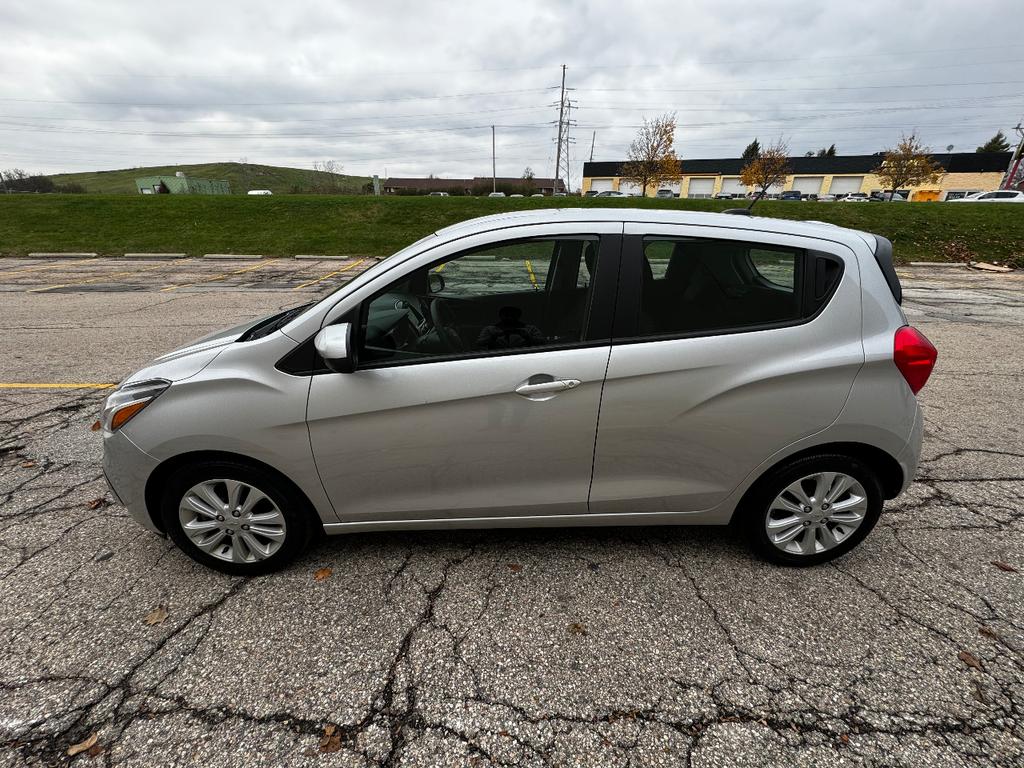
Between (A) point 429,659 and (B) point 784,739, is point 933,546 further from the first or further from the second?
(A) point 429,659

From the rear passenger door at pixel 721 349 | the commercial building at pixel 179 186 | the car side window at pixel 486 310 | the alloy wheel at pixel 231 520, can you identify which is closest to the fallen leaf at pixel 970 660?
the rear passenger door at pixel 721 349

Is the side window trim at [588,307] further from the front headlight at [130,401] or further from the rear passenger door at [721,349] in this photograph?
the front headlight at [130,401]

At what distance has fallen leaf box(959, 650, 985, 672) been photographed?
2.02 metres

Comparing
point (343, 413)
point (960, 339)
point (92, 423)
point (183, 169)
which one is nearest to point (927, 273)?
point (960, 339)

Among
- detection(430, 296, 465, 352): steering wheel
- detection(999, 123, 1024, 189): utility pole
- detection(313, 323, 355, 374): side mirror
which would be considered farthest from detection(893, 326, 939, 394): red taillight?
detection(999, 123, 1024, 189): utility pole

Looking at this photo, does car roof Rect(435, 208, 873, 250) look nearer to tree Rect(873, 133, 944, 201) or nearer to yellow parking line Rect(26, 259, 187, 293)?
yellow parking line Rect(26, 259, 187, 293)

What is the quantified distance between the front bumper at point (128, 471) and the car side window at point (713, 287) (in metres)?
2.34

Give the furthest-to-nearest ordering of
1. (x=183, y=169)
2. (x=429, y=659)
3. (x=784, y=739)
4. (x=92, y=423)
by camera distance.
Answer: (x=183, y=169)
(x=92, y=423)
(x=429, y=659)
(x=784, y=739)

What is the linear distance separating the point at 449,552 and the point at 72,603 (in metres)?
1.75

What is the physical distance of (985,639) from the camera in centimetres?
215

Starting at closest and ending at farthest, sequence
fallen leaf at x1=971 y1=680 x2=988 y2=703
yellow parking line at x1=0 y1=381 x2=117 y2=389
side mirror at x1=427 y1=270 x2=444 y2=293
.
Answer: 1. fallen leaf at x1=971 y1=680 x2=988 y2=703
2. side mirror at x1=427 y1=270 x2=444 y2=293
3. yellow parking line at x1=0 y1=381 x2=117 y2=389

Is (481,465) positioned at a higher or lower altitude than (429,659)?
higher

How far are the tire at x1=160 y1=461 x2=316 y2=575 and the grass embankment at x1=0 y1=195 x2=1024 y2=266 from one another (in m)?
17.7

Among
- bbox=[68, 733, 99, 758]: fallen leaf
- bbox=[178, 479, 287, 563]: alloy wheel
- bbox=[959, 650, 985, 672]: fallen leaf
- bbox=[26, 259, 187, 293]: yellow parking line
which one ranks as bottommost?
bbox=[26, 259, 187, 293]: yellow parking line
